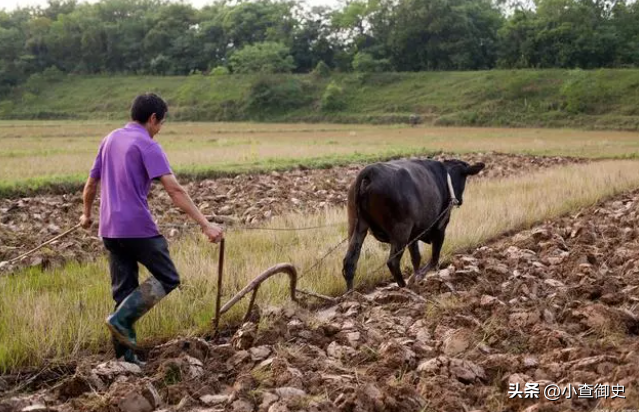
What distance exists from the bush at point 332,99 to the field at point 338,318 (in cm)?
4340

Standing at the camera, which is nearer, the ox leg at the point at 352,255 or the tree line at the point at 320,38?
the ox leg at the point at 352,255

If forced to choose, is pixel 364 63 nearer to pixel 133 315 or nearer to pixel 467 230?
pixel 467 230

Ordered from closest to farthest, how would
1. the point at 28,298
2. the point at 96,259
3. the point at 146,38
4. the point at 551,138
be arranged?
the point at 28,298 → the point at 96,259 → the point at 551,138 → the point at 146,38

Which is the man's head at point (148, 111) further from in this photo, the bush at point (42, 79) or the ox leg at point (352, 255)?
the bush at point (42, 79)

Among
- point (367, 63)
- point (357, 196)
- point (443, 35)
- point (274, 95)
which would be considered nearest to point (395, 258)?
point (357, 196)

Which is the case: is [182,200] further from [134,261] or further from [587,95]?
[587,95]

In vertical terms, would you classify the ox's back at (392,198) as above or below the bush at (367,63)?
below

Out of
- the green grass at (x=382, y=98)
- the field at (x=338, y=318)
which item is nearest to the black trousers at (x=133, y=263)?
the field at (x=338, y=318)

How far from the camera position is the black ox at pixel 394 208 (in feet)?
22.0

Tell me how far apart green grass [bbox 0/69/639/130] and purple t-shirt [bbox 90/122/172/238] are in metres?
40.6

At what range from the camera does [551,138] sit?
1294 inches

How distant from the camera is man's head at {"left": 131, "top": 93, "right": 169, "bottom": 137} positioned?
465 centimetres

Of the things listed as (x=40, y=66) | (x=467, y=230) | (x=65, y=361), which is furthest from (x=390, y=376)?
(x=40, y=66)

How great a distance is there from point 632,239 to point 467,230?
2.25 metres
